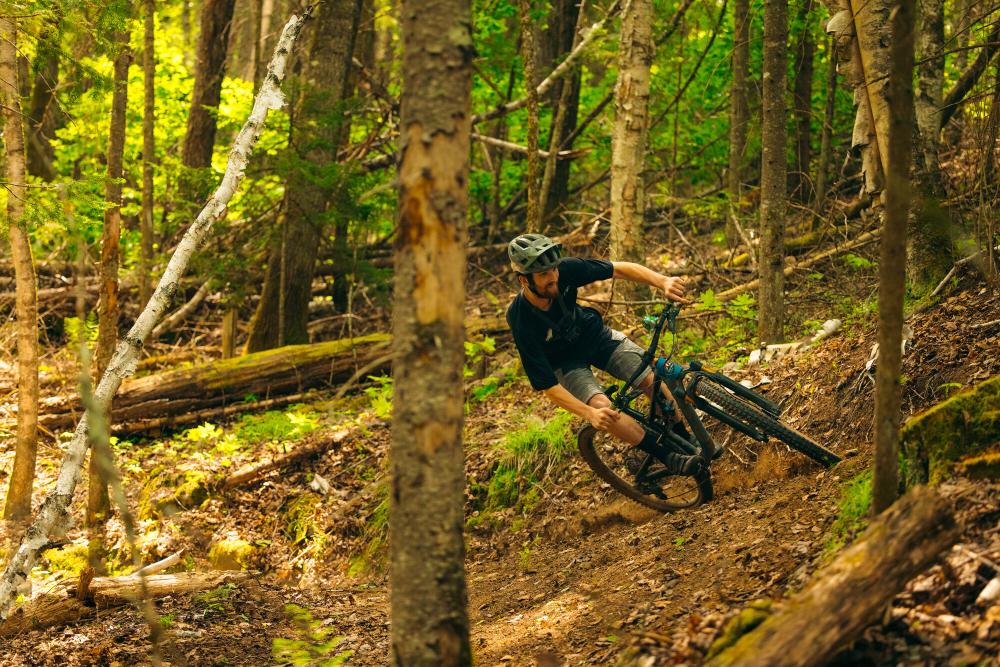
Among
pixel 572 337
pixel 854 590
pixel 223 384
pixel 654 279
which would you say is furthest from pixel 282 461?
pixel 854 590

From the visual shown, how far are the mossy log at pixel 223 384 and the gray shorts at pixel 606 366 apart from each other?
5876mm

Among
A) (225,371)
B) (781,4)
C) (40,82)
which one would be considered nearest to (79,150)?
(40,82)

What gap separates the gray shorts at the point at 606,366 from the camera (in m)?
6.91

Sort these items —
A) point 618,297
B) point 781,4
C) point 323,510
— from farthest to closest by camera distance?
point 618,297, point 323,510, point 781,4

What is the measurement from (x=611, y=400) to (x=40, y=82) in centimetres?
1441

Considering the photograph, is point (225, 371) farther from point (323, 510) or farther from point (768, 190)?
point (768, 190)

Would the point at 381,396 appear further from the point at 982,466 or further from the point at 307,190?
the point at 982,466

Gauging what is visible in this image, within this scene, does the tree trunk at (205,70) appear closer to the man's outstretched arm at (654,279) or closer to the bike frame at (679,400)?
the man's outstretched arm at (654,279)

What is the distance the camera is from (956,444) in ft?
15.7

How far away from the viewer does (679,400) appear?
6781 mm

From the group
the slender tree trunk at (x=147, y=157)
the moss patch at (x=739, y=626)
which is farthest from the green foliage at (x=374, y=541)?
the slender tree trunk at (x=147, y=157)

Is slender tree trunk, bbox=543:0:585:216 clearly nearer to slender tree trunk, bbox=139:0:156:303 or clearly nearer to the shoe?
slender tree trunk, bbox=139:0:156:303

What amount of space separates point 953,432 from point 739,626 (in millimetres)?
1870

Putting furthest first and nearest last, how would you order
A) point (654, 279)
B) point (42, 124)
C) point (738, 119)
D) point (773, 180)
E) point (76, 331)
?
point (42, 124)
point (76, 331)
point (738, 119)
point (773, 180)
point (654, 279)
